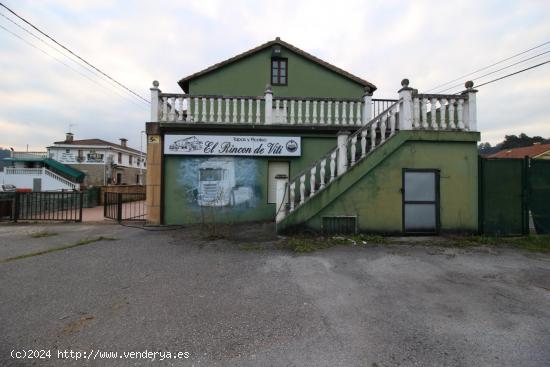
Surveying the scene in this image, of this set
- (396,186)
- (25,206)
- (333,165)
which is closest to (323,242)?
(333,165)

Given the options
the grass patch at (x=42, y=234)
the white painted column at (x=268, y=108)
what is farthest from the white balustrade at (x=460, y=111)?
the grass patch at (x=42, y=234)

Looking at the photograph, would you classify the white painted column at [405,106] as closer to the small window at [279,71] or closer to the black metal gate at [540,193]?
the black metal gate at [540,193]

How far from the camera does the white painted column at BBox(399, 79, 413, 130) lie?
7.10 m

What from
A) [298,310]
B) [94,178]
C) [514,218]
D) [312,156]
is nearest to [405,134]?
[312,156]

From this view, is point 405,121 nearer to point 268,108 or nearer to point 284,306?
point 268,108

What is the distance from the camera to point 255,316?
3.03 metres

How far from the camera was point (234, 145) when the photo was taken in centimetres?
867

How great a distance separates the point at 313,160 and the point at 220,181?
10.9 feet

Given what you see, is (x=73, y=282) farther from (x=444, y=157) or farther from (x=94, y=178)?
(x=94, y=178)

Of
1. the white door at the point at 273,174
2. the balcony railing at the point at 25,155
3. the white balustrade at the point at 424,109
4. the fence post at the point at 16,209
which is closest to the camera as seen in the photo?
the white balustrade at the point at 424,109

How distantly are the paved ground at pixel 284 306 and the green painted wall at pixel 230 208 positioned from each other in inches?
117

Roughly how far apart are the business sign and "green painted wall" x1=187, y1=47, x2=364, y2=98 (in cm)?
479

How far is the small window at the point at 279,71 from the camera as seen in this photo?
12867mm

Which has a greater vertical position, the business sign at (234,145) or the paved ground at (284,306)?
the business sign at (234,145)
